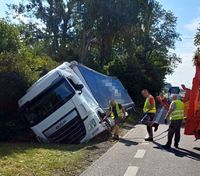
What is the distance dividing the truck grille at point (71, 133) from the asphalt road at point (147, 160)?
1.28m

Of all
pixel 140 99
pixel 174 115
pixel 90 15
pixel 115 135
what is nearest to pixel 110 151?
pixel 174 115

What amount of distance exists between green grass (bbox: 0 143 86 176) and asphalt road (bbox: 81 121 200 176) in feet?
1.82

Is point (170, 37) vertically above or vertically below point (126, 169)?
above

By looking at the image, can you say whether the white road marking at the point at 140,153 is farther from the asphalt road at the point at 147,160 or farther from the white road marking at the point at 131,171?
the white road marking at the point at 131,171

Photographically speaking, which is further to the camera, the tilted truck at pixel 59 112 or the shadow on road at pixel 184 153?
the tilted truck at pixel 59 112

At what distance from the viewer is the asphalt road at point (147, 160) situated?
9719 mm

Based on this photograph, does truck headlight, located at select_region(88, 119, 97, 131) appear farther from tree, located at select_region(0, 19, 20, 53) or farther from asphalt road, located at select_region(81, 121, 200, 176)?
tree, located at select_region(0, 19, 20, 53)

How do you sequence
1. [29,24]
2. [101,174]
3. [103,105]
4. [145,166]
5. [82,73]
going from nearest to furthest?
[101,174]
[145,166]
[82,73]
[103,105]
[29,24]

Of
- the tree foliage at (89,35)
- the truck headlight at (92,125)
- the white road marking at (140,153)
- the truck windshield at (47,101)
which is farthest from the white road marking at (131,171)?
the tree foliage at (89,35)

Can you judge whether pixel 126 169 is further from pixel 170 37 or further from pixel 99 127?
pixel 170 37

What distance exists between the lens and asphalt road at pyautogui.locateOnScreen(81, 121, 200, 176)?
383 inches

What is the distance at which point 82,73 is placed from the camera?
760 inches

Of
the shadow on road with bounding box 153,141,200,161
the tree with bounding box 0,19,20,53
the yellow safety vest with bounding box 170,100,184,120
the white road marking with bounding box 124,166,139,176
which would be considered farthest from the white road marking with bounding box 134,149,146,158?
the tree with bounding box 0,19,20,53

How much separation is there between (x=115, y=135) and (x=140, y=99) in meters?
24.5
